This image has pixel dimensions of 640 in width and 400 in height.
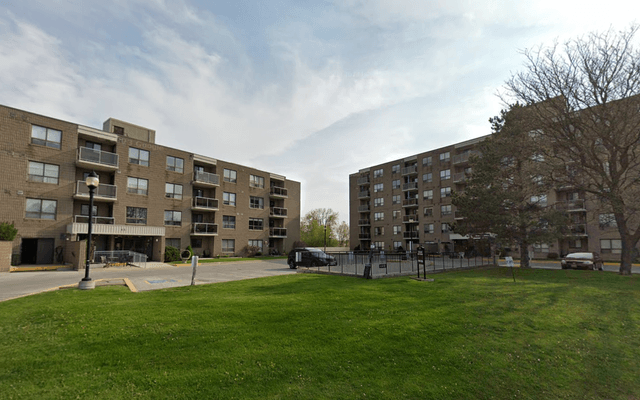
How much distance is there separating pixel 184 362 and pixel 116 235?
106ft

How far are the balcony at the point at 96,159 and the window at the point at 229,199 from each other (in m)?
13.8

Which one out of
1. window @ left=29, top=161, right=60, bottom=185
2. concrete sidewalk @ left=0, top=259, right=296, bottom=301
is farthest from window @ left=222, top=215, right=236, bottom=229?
window @ left=29, top=161, right=60, bottom=185

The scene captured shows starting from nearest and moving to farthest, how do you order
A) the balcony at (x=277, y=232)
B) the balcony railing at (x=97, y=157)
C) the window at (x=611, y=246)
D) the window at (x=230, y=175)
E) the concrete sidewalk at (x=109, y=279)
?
the concrete sidewalk at (x=109, y=279) → the balcony railing at (x=97, y=157) → the window at (x=611, y=246) → the window at (x=230, y=175) → the balcony at (x=277, y=232)

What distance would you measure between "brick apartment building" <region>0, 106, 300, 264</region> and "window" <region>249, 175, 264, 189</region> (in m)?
0.15

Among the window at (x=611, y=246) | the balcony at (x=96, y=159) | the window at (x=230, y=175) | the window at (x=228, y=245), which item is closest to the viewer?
the balcony at (x=96, y=159)

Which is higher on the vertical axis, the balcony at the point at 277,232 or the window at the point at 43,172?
the window at the point at 43,172

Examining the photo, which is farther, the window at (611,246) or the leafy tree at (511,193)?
the window at (611,246)

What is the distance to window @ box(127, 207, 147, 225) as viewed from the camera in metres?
33.7

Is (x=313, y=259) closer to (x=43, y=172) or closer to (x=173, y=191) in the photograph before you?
(x=173, y=191)

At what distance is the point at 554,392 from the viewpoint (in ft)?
18.4

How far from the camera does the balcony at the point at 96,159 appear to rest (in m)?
29.7

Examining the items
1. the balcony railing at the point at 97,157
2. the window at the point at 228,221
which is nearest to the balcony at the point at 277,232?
the window at the point at 228,221

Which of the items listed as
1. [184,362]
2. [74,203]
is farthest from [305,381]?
[74,203]

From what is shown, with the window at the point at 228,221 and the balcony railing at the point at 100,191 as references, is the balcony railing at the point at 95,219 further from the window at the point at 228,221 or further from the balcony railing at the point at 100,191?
the window at the point at 228,221
